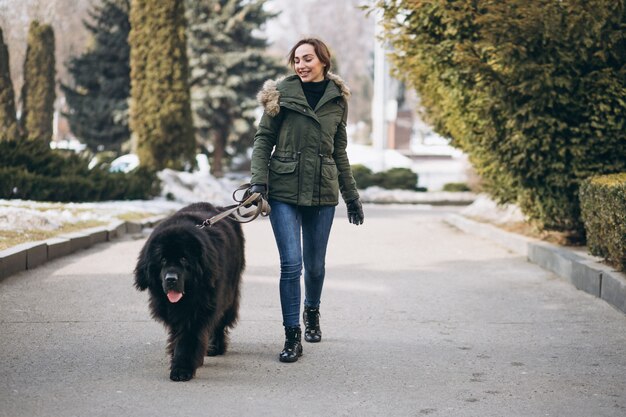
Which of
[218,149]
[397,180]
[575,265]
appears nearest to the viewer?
[575,265]

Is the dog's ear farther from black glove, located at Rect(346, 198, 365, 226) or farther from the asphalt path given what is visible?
black glove, located at Rect(346, 198, 365, 226)

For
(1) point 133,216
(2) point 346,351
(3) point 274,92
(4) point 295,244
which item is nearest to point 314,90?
(3) point 274,92

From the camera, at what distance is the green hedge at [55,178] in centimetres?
1772

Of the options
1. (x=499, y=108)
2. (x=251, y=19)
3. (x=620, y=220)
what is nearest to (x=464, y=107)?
(x=499, y=108)

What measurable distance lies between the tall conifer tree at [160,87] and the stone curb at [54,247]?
1063 cm

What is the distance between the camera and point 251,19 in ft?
137

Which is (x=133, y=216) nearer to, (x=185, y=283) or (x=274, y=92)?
(x=274, y=92)

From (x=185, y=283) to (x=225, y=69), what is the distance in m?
35.0

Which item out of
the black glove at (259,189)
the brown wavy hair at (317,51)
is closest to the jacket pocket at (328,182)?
the black glove at (259,189)

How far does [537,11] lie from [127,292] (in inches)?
221

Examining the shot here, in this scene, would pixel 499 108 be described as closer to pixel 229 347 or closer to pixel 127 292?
pixel 127 292

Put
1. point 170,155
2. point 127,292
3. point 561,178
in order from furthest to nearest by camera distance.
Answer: point 170,155 → point 561,178 → point 127,292

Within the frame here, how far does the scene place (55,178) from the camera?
1862 centimetres

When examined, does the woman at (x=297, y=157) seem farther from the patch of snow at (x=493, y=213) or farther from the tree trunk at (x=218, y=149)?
the tree trunk at (x=218, y=149)
